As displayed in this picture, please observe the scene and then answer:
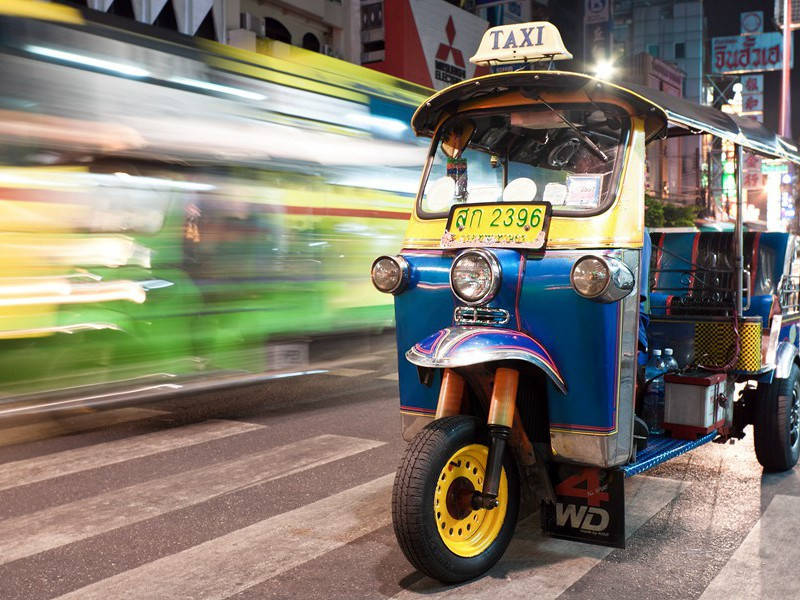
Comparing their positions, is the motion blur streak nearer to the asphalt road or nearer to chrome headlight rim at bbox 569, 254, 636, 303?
the asphalt road

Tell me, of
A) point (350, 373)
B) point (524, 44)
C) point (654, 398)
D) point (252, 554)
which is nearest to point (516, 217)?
point (524, 44)

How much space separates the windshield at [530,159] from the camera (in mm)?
4520

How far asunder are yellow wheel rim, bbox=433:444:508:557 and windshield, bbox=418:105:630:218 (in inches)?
52.6

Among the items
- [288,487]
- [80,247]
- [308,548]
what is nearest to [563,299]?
[308,548]

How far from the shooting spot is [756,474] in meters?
6.11

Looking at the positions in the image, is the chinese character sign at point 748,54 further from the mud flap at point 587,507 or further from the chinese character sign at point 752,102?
the mud flap at point 587,507

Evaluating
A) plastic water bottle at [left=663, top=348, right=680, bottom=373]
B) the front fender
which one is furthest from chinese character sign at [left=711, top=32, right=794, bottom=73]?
the front fender

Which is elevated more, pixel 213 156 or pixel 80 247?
pixel 213 156

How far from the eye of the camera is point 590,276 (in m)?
4.05

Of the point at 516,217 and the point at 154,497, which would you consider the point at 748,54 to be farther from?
the point at 154,497

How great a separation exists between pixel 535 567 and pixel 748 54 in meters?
74.8

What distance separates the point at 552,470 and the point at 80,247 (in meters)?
4.23

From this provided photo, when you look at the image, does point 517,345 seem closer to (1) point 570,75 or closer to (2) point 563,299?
(2) point 563,299

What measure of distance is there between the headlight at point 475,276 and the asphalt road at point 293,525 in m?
1.35
